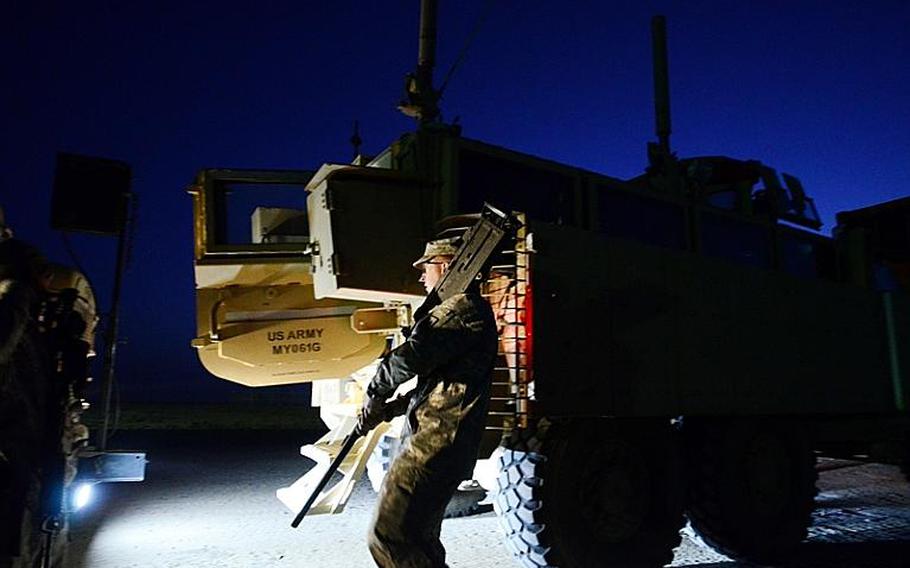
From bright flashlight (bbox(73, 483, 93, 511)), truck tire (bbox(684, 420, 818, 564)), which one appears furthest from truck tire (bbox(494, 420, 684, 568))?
bright flashlight (bbox(73, 483, 93, 511))

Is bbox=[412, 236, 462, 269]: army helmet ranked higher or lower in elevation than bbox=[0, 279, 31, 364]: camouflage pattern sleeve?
higher

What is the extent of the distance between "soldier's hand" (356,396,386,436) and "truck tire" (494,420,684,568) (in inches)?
42.5

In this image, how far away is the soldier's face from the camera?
4.00 metres

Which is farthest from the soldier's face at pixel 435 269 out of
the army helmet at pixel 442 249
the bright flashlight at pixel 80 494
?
the bright flashlight at pixel 80 494

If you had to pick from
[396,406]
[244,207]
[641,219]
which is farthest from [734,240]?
[244,207]

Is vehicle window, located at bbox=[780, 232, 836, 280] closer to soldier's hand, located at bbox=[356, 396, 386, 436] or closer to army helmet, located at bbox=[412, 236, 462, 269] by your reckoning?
army helmet, located at bbox=[412, 236, 462, 269]

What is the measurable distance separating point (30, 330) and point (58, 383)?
320 mm

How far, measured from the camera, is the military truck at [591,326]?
4.41 metres

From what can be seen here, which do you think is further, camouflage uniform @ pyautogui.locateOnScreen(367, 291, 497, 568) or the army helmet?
the army helmet

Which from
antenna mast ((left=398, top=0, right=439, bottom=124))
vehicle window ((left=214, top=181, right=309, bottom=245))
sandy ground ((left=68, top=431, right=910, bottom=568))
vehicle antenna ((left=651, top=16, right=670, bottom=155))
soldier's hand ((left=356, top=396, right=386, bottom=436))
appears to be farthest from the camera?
vehicle antenna ((left=651, top=16, right=670, bottom=155))

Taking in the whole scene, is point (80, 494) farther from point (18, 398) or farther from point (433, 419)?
point (433, 419)

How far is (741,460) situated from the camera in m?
5.61

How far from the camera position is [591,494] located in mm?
4594

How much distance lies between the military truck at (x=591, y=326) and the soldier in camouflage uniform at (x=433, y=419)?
2.62ft
